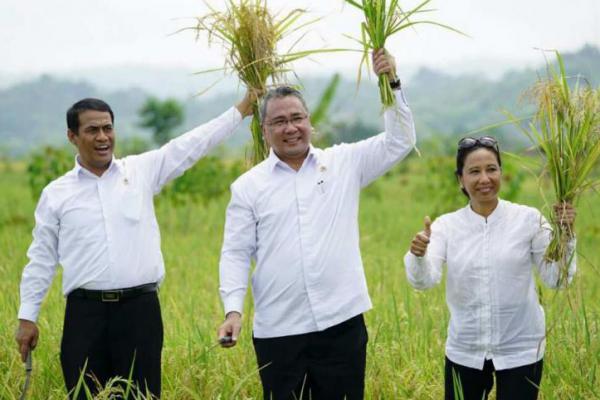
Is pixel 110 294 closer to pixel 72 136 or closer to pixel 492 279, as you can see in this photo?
pixel 72 136

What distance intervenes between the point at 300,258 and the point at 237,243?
26 cm

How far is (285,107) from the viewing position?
3.19 m

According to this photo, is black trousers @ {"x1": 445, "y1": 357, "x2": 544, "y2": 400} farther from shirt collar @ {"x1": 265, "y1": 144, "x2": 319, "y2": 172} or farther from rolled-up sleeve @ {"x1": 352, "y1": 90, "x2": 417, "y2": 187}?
shirt collar @ {"x1": 265, "y1": 144, "x2": 319, "y2": 172}

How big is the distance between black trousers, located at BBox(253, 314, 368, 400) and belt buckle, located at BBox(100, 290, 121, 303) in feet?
2.53

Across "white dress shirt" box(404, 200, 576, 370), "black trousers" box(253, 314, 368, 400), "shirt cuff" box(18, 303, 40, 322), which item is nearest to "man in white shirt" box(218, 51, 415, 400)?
"black trousers" box(253, 314, 368, 400)

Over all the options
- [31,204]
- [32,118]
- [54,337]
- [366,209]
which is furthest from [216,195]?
[32,118]

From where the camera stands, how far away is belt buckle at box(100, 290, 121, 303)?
3.62 meters

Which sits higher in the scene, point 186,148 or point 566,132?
point 186,148

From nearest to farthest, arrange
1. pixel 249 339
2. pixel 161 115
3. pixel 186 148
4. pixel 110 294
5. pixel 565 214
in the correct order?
1. pixel 565 214
2. pixel 110 294
3. pixel 186 148
4. pixel 249 339
5. pixel 161 115

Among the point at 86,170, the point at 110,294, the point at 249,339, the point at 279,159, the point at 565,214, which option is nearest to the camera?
the point at 565,214

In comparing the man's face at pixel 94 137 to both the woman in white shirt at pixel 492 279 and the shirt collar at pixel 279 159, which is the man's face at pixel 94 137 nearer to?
the shirt collar at pixel 279 159

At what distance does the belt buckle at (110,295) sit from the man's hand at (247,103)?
0.98 meters

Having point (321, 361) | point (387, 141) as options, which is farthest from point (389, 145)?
point (321, 361)

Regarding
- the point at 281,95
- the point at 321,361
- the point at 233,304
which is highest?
the point at 281,95
